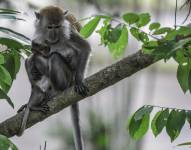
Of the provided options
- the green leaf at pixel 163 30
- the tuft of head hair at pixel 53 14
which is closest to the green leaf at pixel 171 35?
the green leaf at pixel 163 30

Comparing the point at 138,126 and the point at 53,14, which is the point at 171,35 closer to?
the point at 138,126

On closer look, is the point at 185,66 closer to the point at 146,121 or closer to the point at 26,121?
the point at 146,121

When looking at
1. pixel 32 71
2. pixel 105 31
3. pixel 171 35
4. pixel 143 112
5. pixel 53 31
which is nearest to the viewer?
pixel 171 35

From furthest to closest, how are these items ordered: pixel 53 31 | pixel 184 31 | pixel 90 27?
pixel 53 31
pixel 90 27
pixel 184 31

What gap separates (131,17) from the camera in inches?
116

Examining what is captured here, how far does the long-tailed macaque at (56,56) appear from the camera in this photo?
473cm

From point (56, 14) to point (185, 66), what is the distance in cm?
213

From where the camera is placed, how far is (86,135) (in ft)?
27.2

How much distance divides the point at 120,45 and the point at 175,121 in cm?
50

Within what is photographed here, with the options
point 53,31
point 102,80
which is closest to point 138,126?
point 102,80

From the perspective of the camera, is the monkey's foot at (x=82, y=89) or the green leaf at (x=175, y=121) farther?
the monkey's foot at (x=82, y=89)

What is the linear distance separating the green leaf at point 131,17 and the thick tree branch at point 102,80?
1.42 feet

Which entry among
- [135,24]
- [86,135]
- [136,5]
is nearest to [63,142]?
[86,135]

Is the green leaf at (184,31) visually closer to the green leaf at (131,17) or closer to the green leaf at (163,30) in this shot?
the green leaf at (163,30)
